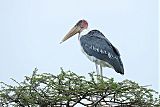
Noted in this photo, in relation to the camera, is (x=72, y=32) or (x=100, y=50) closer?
(x=100, y=50)

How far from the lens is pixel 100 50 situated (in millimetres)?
13430

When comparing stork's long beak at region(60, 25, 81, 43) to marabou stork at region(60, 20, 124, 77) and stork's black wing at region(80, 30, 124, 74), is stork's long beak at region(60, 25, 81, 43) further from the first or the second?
stork's black wing at region(80, 30, 124, 74)

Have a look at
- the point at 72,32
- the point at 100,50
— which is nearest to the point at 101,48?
the point at 100,50

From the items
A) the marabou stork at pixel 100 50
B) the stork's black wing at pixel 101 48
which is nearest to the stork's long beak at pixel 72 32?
the marabou stork at pixel 100 50

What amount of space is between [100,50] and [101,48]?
0.19 feet

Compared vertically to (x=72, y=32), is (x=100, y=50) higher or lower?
lower

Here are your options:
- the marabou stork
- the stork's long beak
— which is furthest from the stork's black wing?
the stork's long beak

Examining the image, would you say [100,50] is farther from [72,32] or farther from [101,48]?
[72,32]

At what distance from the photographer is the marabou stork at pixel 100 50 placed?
1307 cm

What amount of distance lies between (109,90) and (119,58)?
286 centimetres

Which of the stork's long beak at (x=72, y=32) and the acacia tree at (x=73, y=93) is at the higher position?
the stork's long beak at (x=72, y=32)

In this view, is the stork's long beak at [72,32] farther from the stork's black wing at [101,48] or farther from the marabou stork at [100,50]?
the stork's black wing at [101,48]

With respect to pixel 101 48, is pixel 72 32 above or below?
above

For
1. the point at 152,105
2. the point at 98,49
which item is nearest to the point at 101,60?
the point at 98,49
